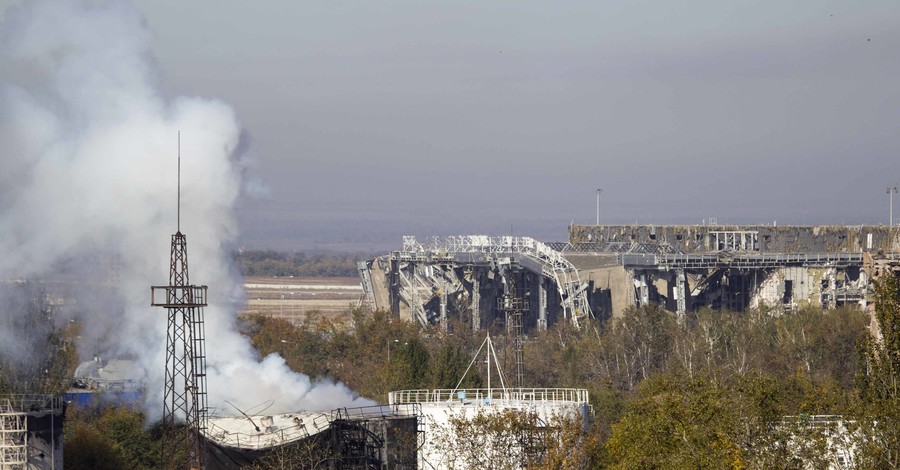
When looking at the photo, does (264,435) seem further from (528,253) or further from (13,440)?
(528,253)

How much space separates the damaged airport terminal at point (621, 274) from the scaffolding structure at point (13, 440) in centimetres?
6302

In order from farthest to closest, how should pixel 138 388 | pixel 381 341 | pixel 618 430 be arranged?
pixel 381 341 → pixel 138 388 → pixel 618 430

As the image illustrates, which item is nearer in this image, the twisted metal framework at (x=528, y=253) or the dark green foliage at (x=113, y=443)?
the dark green foliage at (x=113, y=443)

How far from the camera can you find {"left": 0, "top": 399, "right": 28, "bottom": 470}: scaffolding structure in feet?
186

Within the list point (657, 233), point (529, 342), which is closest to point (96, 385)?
point (529, 342)

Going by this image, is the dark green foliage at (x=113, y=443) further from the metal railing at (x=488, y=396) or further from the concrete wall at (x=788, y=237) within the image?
the concrete wall at (x=788, y=237)

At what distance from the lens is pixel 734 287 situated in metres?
137

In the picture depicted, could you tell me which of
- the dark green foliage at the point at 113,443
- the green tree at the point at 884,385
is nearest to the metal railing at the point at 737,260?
the dark green foliage at the point at 113,443

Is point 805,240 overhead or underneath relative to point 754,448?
overhead

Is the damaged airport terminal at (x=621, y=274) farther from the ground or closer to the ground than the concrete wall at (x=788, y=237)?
closer to the ground

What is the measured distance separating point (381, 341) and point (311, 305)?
82.4 meters

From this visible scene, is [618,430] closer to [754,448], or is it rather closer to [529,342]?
[754,448]

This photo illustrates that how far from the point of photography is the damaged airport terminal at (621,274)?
411 feet

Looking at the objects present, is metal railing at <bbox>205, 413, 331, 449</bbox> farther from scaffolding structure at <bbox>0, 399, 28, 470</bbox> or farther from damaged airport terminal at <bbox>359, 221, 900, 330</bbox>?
damaged airport terminal at <bbox>359, 221, 900, 330</bbox>
